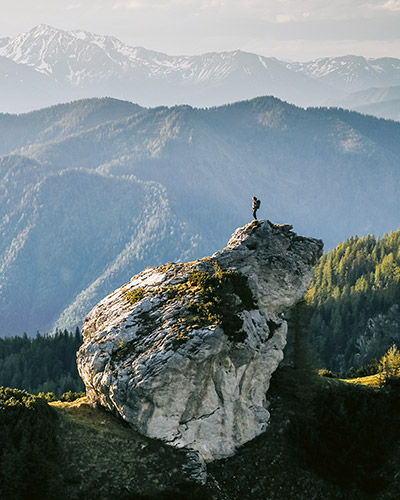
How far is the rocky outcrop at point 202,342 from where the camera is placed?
34.0 m

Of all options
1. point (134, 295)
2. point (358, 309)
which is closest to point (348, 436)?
point (134, 295)

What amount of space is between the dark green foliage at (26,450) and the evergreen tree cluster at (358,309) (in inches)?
2879

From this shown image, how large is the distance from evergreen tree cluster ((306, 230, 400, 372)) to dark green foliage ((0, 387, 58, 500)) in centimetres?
7313

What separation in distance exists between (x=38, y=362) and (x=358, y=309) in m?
73.8

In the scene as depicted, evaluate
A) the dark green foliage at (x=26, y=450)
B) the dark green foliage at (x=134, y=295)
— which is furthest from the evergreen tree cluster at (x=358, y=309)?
the dark green foliage at (x=26, y=450)

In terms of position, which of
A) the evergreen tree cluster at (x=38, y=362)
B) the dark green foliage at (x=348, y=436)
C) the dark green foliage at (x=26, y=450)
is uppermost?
the evergreen tree cluster at (x=38, y=362)

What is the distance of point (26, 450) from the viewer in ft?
102

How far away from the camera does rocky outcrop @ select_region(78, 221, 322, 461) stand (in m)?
34.0

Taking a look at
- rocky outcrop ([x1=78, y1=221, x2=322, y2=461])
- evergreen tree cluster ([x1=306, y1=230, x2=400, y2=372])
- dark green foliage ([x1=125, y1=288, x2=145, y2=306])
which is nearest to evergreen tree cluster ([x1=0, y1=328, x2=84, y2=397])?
evergreen tree cluster ([x1=306, y1=230, x2=400, y2=372])

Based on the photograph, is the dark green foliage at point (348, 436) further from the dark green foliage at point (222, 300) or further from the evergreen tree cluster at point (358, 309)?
the evergreen tree cluster at point (358, 309)

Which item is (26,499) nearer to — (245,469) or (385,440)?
(245,469)

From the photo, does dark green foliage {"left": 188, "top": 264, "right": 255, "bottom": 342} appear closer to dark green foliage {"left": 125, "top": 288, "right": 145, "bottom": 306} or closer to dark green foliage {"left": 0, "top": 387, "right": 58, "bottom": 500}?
dark green foliage {"left": 125, "top": 288, "right": 145, "bottom": 306}

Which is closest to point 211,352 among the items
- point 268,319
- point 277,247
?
point 268,319

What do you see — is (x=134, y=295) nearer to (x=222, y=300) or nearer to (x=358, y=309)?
(x=222, y=300)
